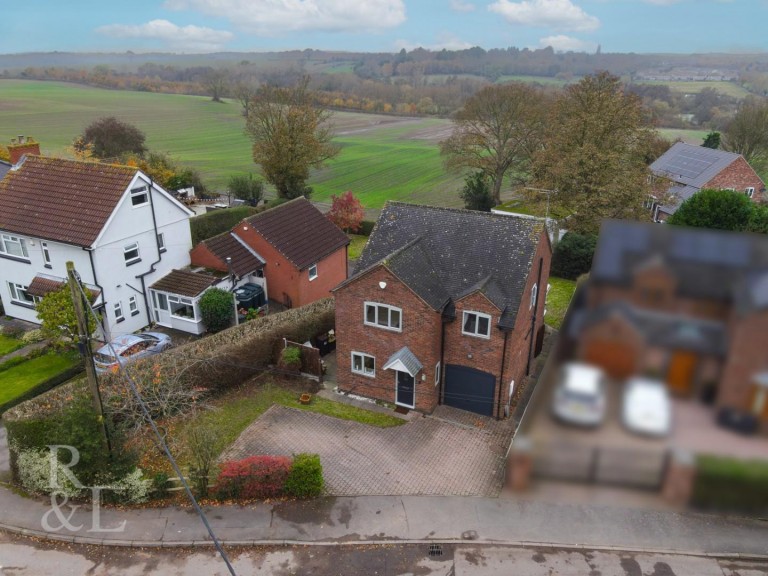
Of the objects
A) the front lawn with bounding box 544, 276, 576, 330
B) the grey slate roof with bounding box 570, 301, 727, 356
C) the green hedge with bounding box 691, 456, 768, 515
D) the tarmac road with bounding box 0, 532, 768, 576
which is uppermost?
the grey slate roof with bounding box 570, 301, 727, 356

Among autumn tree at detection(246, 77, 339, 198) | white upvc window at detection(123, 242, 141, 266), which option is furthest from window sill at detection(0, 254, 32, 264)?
autumn tree at detection(246, 77, 339, 198)

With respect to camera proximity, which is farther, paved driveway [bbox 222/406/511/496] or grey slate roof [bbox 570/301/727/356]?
paved driveway [bbox 222/406/511/496]

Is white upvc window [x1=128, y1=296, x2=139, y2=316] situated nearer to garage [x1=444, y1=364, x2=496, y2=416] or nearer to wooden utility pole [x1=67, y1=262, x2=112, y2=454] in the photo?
wooden utility pole [x1=67, y1=262, x2=112, y2=454]

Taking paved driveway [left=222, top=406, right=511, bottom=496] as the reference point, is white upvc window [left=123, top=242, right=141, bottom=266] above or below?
Answer: above

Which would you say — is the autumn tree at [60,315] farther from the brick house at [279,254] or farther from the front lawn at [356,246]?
the front lawn at [356,246]

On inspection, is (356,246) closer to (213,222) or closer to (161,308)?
(213,222)

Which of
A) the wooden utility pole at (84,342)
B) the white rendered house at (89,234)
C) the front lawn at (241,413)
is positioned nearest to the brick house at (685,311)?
the wooden utility pole at (84,342)

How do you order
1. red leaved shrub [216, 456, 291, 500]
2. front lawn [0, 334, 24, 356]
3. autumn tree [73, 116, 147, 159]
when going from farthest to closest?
autumn tree [73, 116, 147, 159] → front lawn [0, 334, 24, 356] → red leaved shrub [216, 456, 291, 500]
